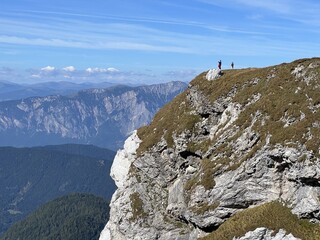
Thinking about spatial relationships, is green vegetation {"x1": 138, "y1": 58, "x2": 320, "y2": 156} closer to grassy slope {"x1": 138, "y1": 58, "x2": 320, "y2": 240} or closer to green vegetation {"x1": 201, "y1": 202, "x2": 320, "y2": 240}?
grassy slope {"x1": 138, "y1": 58, "x2": 320, "y2": 240}

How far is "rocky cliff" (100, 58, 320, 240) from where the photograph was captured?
45.0m

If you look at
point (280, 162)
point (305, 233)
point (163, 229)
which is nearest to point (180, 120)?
point (163, 229)

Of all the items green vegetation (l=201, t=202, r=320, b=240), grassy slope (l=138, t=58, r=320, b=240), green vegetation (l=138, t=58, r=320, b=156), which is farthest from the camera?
green vegetation (l=138, t=58, r=320, b=156)

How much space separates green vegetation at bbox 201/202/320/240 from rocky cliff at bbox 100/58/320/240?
10 cm

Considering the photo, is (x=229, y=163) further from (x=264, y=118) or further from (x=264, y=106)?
(x=264, y=106)

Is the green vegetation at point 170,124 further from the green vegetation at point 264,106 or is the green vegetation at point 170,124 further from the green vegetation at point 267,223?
the green vegetation at point 267,223

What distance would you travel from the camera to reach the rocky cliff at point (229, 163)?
44969 mm

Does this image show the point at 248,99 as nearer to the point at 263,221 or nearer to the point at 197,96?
the point at 197,96

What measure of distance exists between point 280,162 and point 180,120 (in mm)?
21219

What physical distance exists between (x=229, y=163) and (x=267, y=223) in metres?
10.1

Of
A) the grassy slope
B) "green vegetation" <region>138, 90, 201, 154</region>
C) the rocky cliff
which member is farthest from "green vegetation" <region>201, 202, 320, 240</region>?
"green vegetation" <region>138, 90, 201, 154</region>

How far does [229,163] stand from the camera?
52250mm

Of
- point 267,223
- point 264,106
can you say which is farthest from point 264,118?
point 267,223

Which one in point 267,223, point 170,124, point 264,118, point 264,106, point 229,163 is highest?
point 264,106
